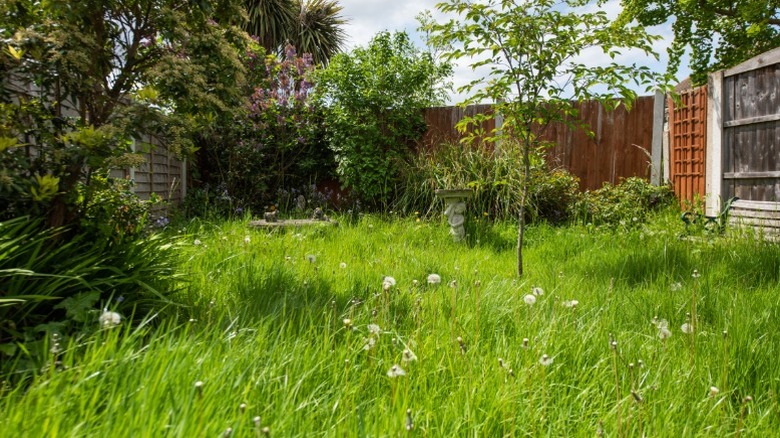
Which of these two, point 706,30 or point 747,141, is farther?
point 706,30

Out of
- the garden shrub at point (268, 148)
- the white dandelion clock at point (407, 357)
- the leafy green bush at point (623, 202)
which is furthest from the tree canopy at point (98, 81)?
the leafy green bush at point (623, 202)

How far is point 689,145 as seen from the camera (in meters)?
7.19

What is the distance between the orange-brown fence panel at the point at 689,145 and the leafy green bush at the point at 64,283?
21.4ft

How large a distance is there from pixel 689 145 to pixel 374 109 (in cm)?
444

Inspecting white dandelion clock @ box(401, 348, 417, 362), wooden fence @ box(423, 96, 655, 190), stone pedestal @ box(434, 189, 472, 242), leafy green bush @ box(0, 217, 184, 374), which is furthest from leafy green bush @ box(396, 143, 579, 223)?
white dandelion clock @ box(401, 348, 417, 362)

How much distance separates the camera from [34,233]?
2.33 m

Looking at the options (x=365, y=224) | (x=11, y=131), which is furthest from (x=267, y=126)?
(x=11, y=131)

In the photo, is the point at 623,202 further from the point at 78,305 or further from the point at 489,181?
the point at 78,305

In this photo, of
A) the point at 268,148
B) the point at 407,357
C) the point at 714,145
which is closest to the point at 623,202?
the point at 714,145

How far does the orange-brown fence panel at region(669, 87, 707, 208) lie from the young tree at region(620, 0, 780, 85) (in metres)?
5.95

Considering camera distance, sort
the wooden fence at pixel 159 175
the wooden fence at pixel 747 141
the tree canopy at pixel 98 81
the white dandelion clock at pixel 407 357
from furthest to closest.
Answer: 1. the wooden fence at pixel 159 175
2. the wooden fence at pixel 747 141
3. the tree canopy at pixel 98 81
4. the white dandelion clock at pixel 407 357

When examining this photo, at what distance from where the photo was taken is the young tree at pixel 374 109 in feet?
25.3

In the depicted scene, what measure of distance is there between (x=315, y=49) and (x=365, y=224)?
1211 cm

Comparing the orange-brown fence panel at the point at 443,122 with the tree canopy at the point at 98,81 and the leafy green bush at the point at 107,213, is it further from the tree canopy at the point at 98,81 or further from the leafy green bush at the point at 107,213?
the leafy green bush at the point at 107,213
